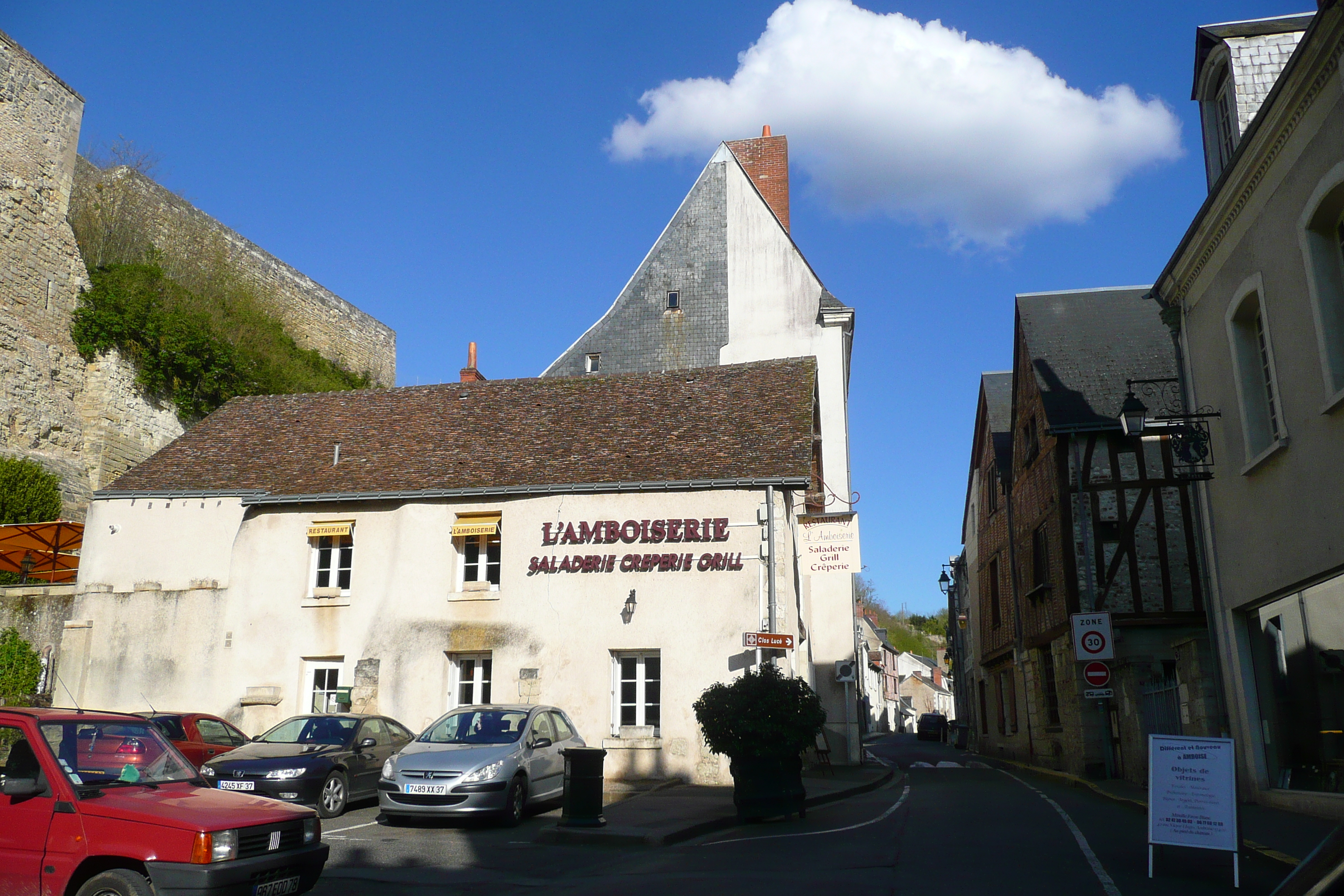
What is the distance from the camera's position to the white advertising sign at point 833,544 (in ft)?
61.9

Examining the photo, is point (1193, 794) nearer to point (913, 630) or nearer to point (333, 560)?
point (333, 560)

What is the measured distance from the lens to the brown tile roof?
62.1 feet

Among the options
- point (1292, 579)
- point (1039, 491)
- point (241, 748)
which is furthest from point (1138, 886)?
point (1039, 491)

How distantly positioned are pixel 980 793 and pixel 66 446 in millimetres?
23728

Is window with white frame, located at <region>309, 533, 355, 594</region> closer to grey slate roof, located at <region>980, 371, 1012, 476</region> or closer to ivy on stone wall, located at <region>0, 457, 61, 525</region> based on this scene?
ivy on stone wall, located at <region>0, 457, 61, 525</region>

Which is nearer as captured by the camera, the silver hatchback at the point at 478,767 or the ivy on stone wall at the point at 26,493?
the silver hatchback at the point at 478,767

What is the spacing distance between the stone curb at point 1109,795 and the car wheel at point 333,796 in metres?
9.61

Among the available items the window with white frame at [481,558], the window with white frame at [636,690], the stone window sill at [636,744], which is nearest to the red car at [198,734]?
the window with white frame at [481,558]

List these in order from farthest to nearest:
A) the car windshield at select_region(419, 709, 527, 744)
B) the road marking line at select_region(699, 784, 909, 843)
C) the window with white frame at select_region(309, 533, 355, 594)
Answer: the window with white frame at select_region(309, 533, 355, 594), the car windshield at select_region(419, 709, 527, 744), the road marking line at select_region(699, 784, 909, 843)

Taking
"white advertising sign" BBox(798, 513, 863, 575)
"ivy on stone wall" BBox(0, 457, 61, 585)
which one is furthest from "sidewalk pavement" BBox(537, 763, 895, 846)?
"ivy on stone wall" BBox(0, 457, 61, 585)

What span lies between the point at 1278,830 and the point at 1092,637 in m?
6.36

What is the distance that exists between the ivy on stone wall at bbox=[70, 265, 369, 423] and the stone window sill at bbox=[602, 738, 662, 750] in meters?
16.9

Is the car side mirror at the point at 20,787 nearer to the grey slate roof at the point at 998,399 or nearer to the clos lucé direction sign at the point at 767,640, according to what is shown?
the clos lucé direction sign at the point at 767,640

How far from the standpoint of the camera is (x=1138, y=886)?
7.70 meters
